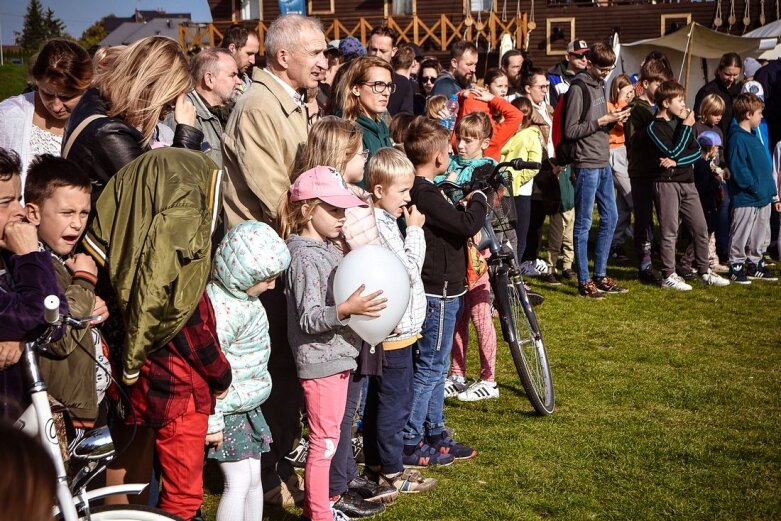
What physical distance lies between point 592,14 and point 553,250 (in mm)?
22007

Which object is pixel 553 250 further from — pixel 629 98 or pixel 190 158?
pixel 190 158

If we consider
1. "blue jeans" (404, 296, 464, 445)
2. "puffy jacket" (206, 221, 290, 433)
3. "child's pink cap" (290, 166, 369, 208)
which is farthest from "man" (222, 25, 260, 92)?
"puffy jacket" (206, 221, 290, 433)

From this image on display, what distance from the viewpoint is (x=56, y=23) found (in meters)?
108

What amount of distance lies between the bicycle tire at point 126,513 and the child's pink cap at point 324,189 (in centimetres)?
163

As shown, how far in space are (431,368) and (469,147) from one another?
1.77m

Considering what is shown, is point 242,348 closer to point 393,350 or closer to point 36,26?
point 393,350

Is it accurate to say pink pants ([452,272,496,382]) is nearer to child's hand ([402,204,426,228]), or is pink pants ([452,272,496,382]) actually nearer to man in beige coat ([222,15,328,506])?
child's hand ([402,204,426,228])

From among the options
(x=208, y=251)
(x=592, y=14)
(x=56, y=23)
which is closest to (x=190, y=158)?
(x=208, y=251)

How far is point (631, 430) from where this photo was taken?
18.8 feet

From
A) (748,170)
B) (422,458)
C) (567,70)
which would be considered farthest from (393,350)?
(567,70)

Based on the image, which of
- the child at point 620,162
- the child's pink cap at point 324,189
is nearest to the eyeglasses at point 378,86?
the child's pink cap at point 324,189

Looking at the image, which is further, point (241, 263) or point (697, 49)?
point (697, 49)

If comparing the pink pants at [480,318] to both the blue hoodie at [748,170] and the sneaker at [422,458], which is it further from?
the blue hoodie at [748,170]

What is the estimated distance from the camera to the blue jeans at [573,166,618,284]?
9117 millimetres
